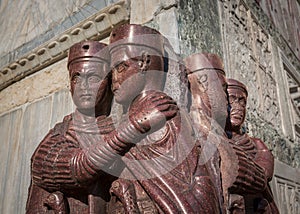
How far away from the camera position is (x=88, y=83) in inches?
37.8

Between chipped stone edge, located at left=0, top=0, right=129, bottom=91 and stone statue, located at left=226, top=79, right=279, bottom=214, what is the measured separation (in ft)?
2.12

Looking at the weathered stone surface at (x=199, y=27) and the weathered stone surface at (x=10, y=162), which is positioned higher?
the weathered stone surface at (x=199, y=27)

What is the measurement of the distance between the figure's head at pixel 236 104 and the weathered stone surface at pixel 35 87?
2.90 ft

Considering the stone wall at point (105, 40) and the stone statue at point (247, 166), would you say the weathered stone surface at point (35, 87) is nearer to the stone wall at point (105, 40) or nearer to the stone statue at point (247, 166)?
the stone wall at point (105, 40)

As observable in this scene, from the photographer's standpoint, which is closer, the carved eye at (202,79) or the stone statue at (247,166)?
the stone statue at (247,166)

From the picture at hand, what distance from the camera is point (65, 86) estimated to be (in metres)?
1.67

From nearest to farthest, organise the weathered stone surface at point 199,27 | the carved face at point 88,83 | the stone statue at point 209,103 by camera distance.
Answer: the stone statue at point 209,103 → the carved face at point 88,83 → the weathered stone surface at point 199,27

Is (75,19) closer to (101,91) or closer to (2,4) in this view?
(101,91)

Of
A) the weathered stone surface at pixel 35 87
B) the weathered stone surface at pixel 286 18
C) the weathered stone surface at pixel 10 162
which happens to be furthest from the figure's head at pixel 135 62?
the weathered stone surface at pixel 286 18

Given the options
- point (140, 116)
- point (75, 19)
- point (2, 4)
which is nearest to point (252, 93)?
point (75, 19)

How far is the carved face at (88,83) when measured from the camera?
96 cm

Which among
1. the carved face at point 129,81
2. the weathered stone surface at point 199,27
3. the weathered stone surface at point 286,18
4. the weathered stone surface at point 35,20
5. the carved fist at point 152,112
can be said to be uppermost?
the weathered stone surface at point 286,18

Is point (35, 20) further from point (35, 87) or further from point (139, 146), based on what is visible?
point (139, 146)

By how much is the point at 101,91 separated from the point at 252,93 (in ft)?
3.64
